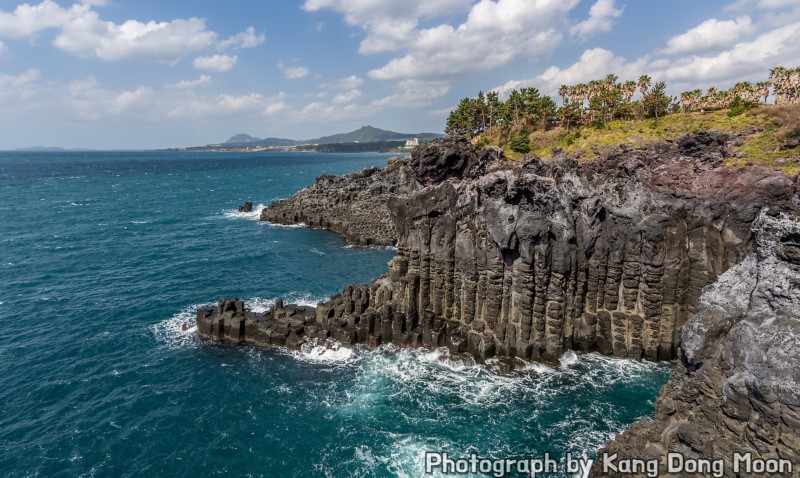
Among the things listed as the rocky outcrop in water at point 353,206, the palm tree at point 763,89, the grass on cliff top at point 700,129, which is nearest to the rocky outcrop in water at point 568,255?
the grass on cliff top at point 700,129

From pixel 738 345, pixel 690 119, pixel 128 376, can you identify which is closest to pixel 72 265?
pixel 128 376

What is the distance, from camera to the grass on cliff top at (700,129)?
1534 inches

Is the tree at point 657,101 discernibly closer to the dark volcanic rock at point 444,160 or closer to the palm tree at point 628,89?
the palm tree at point 628,89

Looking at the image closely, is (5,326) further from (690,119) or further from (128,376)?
(690,119)

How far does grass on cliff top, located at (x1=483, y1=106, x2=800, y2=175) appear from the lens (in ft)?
128

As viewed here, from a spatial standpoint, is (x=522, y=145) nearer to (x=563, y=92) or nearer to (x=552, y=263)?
(x=563, y=92)

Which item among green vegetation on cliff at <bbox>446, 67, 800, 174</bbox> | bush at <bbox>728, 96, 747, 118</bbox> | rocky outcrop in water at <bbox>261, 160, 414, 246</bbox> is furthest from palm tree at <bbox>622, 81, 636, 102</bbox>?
rocky outcrop in water at <bbox>261, 160, 414, 246</bbox>

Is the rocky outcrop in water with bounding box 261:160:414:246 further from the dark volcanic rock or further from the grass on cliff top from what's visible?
the dark volcanic rock

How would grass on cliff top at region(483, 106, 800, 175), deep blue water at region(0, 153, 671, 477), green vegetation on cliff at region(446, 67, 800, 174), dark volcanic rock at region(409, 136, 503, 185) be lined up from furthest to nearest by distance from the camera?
green vegetation on cliff at region(446, 67, 800, 174), dark volcanic rock at region(409, 136, 503, 185), grass on cliff top at region(483, 106, 800, 175), deep blue water at region(0, 153, 671, 477)

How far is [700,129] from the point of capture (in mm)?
63219

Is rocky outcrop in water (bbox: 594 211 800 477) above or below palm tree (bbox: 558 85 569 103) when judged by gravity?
below

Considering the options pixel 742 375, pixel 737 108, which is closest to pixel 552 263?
pixel 742 375

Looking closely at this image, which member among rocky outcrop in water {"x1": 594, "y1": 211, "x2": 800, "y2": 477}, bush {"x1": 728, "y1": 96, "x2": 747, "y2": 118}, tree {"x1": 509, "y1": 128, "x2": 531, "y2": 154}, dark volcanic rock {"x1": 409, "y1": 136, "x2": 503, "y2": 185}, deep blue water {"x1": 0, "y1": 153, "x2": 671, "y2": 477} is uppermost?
bush {"x1": 728, "y1": 96, "x2": 747, "y2": 118}

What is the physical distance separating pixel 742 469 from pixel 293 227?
82.7 metres
